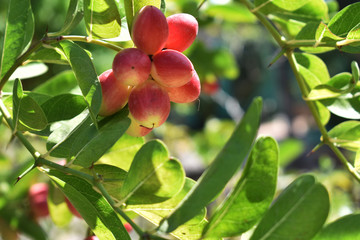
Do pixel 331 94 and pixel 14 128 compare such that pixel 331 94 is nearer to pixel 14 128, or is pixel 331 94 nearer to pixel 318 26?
pixel 318 26

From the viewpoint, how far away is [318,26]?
0.61 m

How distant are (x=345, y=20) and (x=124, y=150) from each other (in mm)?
356

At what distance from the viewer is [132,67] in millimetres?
478

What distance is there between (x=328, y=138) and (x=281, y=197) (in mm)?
318

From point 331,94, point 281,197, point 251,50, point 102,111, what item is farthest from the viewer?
point 251,50

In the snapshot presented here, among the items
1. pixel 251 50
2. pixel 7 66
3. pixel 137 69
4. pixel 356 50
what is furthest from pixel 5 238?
pixel 251 50

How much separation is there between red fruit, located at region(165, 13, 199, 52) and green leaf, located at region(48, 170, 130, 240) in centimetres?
19

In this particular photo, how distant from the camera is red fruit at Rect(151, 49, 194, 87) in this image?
49cm

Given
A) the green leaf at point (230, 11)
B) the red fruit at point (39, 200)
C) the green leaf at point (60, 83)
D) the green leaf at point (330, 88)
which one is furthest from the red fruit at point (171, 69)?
the green leaf at point (230, 11)

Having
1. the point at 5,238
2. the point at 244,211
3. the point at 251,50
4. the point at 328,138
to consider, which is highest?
the point at 244,211

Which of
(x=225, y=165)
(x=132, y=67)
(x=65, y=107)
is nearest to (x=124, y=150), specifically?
(x=65, y=107)

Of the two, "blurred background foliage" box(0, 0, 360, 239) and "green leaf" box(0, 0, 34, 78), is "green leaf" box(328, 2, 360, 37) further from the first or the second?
"green leaf" box(0, 0, 34, 78)

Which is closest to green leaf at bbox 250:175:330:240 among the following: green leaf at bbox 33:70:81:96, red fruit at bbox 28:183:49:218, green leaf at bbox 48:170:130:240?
green leaf at bbox 48:170:130:240

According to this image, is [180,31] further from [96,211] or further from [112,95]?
[96,211]
